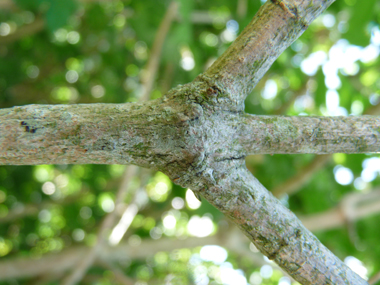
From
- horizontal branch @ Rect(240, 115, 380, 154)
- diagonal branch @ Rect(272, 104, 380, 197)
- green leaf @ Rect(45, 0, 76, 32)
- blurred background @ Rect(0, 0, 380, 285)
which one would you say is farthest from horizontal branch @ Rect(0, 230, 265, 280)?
horizontal branch @ Rect(240, 115, 380, 154)

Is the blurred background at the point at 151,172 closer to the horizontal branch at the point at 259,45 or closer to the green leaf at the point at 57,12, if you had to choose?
the green leaf at the point at 57,12

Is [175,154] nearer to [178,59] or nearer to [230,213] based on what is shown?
[230,213]

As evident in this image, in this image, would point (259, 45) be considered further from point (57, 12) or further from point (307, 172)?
point (307, 172)

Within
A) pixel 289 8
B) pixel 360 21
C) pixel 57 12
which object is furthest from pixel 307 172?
pixel 57 12

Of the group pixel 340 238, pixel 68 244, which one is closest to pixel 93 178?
pixel 68 244

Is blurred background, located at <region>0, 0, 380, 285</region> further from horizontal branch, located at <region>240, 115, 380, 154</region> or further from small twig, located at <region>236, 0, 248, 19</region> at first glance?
horizontal branch, located at <region>240, 115, 380, 154</region>
